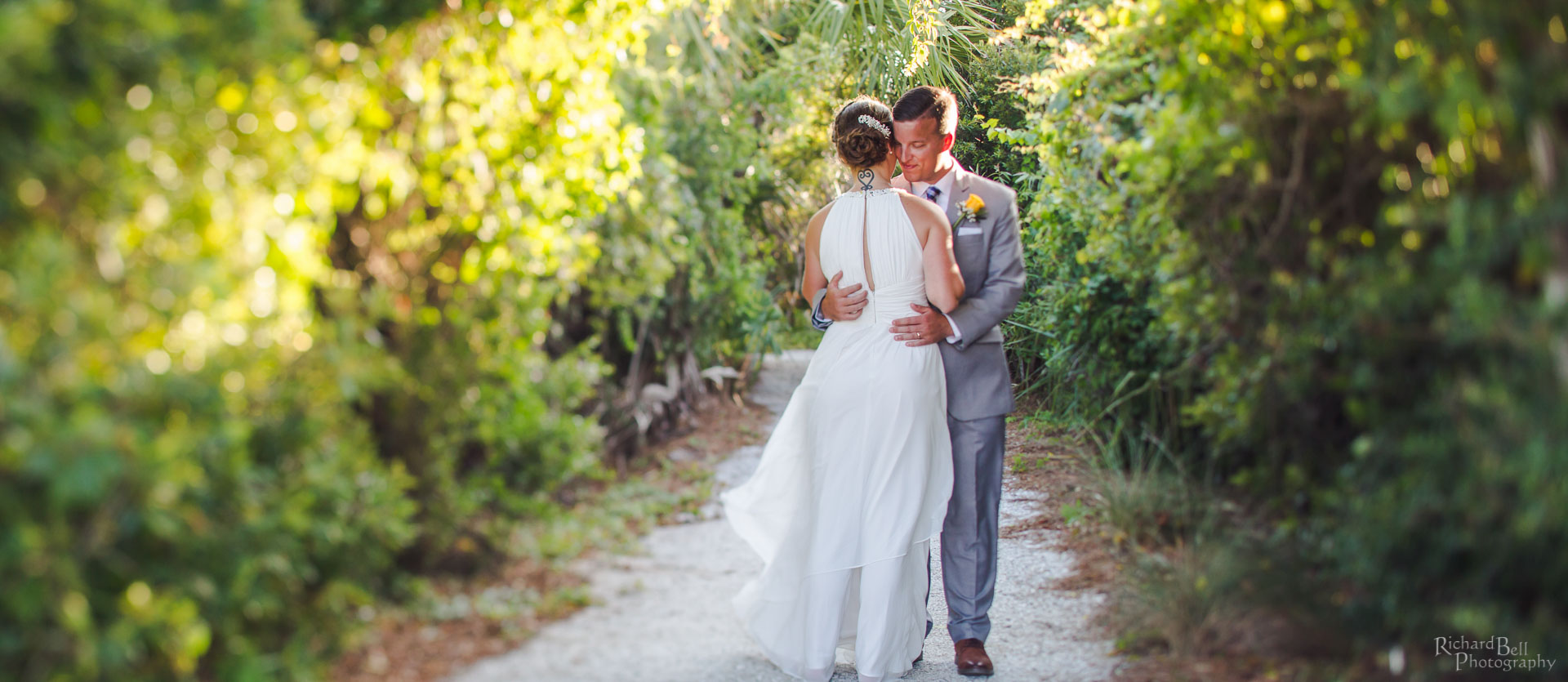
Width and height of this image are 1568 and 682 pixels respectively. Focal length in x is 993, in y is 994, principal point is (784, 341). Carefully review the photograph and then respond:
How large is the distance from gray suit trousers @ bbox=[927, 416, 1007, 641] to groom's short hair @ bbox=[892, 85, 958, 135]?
104cm

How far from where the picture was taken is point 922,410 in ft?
10.3

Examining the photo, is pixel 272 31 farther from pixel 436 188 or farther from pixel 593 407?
pixel 593 407

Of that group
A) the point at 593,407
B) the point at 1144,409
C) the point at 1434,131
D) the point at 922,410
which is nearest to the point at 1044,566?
the point at 1144,409

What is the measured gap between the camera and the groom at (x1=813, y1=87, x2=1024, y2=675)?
10.6ft

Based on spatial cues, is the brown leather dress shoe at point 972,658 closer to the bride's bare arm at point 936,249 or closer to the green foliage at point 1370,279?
the green foliage at point 1370,279

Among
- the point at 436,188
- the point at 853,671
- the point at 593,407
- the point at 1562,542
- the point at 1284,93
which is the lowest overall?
the point at 853,671

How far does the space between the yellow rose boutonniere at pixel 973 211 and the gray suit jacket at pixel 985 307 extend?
0.01 meters

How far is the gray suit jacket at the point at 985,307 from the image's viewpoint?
3221mm

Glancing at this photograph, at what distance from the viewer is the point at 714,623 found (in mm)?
3090

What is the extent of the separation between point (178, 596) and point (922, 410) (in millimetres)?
2087

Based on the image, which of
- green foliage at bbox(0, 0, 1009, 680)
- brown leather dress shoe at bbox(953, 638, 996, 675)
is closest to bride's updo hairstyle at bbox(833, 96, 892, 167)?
green foliage at bbox(0, 0, 1009, 680)

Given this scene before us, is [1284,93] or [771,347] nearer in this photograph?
[1284,93]

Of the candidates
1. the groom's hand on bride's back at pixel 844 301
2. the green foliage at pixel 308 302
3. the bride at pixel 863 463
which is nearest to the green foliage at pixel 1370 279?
the bride at pixel 863 463

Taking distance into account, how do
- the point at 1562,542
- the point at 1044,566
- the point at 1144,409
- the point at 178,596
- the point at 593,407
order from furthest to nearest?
the point at 1044,566 → the point at 1144,409 → the point at 593,407 → the point at 1562,542 → the point at 178,596
